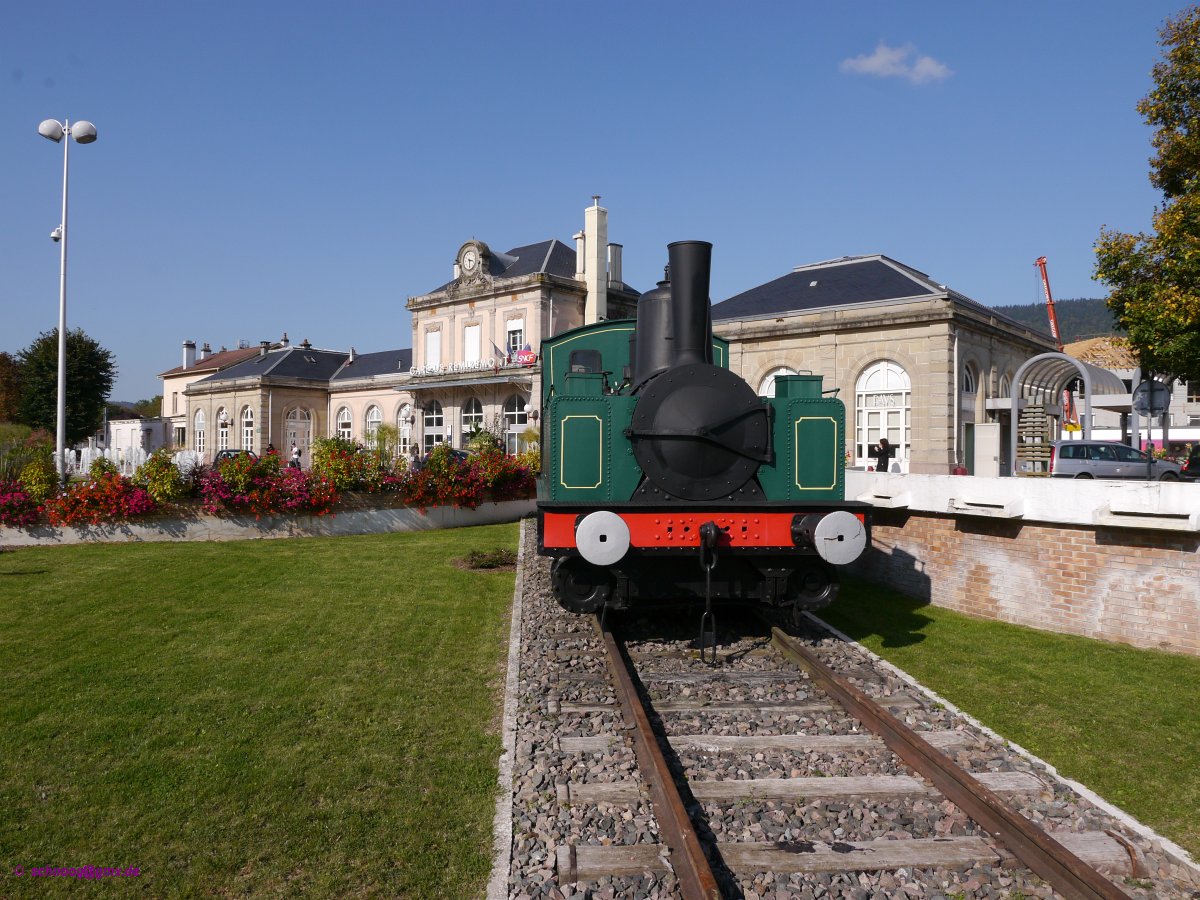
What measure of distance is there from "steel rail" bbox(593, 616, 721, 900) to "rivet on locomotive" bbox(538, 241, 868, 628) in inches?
48.7

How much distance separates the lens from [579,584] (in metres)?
6.70

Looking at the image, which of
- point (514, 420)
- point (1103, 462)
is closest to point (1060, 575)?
point (1103, 462)

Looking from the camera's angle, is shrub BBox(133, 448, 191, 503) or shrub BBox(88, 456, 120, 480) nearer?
shrub BBox(133, 448, 191, 503)

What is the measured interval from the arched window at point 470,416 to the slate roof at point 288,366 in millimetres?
14228

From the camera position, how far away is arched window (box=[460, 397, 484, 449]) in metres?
37.3

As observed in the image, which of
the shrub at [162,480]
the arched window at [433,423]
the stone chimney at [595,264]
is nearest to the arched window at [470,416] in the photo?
the arched window at [433,423]

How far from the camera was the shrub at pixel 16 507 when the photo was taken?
492 inches

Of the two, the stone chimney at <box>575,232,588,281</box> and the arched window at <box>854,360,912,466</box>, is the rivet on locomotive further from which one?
the stone chimney at <box>575,232,588,281</box>

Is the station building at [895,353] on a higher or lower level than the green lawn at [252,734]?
higher

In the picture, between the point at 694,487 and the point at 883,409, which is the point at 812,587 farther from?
the point at 883,409

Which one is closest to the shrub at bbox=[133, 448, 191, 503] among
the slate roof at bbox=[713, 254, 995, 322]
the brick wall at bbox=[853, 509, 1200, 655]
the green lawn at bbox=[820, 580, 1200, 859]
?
the green lawn at bbox=[820, 580, 1200, 859]

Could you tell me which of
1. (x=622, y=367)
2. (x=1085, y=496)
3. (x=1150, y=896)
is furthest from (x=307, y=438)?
(x=1150, y=896)

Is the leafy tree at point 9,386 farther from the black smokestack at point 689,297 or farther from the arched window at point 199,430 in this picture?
the black smokestack at point 689,297

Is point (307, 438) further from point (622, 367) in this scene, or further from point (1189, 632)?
point (1189, 632)
